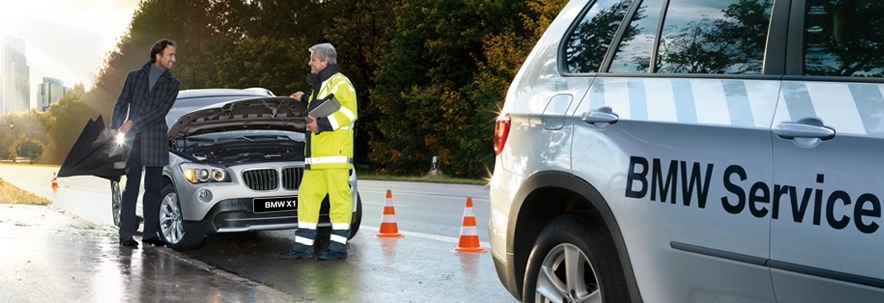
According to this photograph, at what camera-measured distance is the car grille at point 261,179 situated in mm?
11141

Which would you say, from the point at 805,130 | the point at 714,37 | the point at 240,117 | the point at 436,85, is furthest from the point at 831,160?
the point at 436,85

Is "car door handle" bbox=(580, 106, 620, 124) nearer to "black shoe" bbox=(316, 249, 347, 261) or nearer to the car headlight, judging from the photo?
"black shoe" bbox=(316, 249, 347, 261)

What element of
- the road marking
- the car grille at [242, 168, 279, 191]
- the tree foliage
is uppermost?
the tree foliage

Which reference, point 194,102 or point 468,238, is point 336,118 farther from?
point 194,102

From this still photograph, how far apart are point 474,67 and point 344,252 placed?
146 feet

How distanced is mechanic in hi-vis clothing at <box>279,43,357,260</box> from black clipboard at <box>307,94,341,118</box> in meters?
0.03

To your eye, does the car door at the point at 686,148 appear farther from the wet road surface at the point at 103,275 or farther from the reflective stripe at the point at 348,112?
the reflective stripe at the point at 348,112

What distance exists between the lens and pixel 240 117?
12.0 meters

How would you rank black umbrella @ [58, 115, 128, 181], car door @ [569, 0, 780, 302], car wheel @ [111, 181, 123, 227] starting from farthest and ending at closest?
car wheel @ [111, 181, 123, 227] → black umbrella @ [58, 115, 128, 181] → car door @ [569, 0, 780, 302]

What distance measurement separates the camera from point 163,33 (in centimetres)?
7631

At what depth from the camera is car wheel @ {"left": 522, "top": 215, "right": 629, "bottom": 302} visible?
5105 millimetres

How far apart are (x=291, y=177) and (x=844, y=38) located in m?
7.73

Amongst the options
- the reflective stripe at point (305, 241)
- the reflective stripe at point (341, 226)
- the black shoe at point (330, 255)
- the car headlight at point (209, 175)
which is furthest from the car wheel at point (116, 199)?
the reflective stripe at point (341, 226)

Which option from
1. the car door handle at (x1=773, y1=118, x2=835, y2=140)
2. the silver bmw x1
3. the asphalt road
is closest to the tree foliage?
the asphalt road
